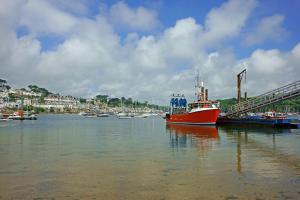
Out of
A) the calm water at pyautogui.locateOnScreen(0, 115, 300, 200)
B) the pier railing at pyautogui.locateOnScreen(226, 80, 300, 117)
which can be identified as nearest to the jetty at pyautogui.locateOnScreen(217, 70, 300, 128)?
the pier railing at pyautogui.locateOnScreen(226, 80, 300, 117)

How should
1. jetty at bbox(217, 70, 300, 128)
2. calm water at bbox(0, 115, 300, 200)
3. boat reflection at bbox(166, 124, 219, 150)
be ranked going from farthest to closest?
jetty at bbox(217, 70, 300, 128) < boat reflection at bbox(166, 124, 219, 150) < calm water at bbox(0, 115, 300, 200)

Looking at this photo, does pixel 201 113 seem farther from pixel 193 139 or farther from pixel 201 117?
pixel 193 139

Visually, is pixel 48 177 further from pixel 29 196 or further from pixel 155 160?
pixel 155 160

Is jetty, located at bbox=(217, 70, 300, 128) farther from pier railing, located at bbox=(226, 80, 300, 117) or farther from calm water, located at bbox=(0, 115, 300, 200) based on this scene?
calm water, located at bbox=(0, 115, 300, 200)

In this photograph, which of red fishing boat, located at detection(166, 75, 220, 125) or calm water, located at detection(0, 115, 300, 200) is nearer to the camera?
calm water, located at detection(0, 115, 300, 200)

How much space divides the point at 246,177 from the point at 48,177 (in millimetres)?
8601

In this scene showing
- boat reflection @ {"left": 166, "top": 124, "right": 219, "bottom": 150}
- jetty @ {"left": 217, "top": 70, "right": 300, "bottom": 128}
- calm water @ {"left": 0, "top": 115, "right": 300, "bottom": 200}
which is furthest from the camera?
jetty @ {"left": 217, "top": 70, "right": 300, "bottom": 128}

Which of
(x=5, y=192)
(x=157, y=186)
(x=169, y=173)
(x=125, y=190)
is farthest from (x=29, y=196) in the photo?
(x=169, y=173)

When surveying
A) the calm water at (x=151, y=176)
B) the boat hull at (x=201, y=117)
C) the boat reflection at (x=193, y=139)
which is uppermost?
the boat hull at (x=201, y=117)

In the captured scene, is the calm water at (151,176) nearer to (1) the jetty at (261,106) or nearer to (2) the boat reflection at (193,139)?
(2) the boat reflection at (193,139)

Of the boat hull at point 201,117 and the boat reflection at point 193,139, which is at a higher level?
the boat hull at point 201,117

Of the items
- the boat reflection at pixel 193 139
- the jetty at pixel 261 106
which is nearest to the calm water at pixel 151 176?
the boat reflection at pixel 193 139

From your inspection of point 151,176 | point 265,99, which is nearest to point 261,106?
point 265,99

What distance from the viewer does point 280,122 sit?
6341cm
